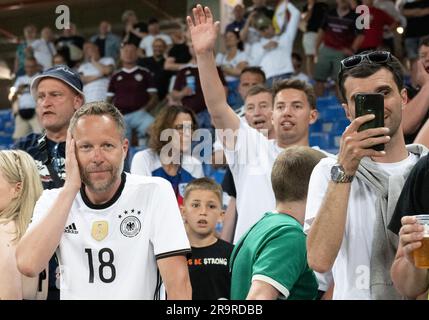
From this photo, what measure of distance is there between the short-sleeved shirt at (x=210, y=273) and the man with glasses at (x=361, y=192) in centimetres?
139

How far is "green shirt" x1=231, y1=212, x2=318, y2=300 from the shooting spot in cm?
258

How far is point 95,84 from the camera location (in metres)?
9.80

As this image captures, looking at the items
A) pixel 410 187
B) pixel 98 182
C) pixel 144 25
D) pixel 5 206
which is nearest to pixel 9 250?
pixel 5 206

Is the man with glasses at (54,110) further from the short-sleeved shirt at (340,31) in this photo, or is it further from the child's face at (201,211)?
the short-sleeved shirt at (340,31)

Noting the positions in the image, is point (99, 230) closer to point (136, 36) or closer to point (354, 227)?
point (354, 227)

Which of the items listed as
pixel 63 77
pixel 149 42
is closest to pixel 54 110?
pixel 63 77

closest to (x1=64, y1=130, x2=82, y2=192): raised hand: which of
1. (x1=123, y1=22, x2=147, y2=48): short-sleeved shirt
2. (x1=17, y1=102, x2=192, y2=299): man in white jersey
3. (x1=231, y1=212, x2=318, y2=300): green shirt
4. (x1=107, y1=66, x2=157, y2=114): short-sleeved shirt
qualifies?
(x1=17, y1=102, x2=192, y2=299): man in white jersey

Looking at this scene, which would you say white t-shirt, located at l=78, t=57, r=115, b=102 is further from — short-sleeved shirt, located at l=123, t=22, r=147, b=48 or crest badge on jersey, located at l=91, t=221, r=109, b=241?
crest badge on jersey, located at l=91, t=221, r=109, b=241

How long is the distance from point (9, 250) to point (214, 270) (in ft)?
4.59

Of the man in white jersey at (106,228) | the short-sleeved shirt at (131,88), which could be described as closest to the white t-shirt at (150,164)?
the man in white jersey at (106,228)

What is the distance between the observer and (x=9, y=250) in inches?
119

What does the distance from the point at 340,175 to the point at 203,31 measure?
137 centimetres

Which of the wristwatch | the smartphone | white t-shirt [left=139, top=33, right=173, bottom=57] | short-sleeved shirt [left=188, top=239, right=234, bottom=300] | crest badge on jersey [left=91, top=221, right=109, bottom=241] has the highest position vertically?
white t-shirt [left=139, top=33, right=173, bottom=57]

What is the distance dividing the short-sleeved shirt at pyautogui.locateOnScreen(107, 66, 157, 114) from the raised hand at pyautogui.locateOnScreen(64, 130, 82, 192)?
601cm
